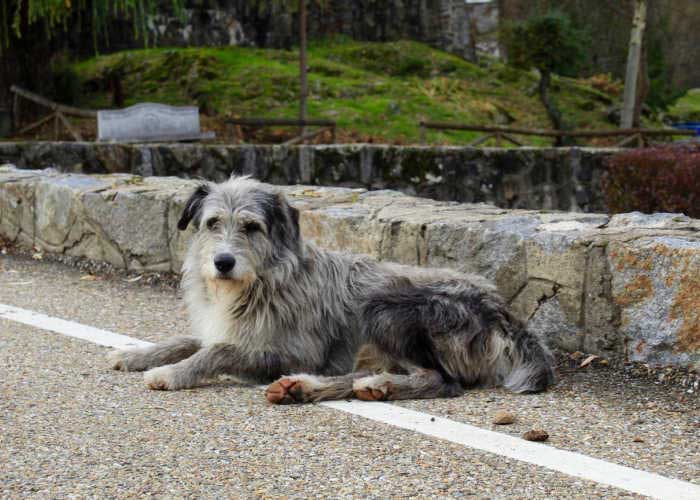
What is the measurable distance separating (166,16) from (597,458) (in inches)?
1253

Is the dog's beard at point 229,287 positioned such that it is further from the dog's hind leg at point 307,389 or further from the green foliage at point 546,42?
the green foliage at point 546,42

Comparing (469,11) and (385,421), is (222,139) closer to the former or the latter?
(385,421)

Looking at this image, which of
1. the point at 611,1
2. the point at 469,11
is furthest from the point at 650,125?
the point at 469,11

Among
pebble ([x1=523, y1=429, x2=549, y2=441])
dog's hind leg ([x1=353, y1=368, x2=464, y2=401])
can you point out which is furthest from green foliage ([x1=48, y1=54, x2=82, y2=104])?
pebble ([x1=523, y1=429, x2=549, y2=441])

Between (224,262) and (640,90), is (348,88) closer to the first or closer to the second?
(640,90)

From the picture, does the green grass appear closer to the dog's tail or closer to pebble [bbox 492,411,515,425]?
the dog's tail

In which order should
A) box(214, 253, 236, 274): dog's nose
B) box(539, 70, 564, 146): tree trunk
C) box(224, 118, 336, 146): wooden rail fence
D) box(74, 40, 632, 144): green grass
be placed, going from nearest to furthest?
box(214, 253, 236, 274): dog's nose → box(224, 118, 336, 146): wooden rail fence → box(74, 40, 632, 144): green grass → box(539, 70, 564, 146): tree trunk

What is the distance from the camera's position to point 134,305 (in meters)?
7.86

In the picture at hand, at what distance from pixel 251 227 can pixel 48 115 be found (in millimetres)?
16133

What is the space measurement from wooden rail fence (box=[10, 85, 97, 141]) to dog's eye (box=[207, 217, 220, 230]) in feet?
43.7

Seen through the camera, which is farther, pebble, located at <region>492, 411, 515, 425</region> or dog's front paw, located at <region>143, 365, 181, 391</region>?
dog's front paw, located at <region>143, 365, 181, 391</region>

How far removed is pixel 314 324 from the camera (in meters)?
5.69

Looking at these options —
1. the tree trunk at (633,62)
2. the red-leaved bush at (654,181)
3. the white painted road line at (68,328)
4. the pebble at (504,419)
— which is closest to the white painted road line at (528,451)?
the pebble at (504,419)

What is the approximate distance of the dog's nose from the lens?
531 centimetres
